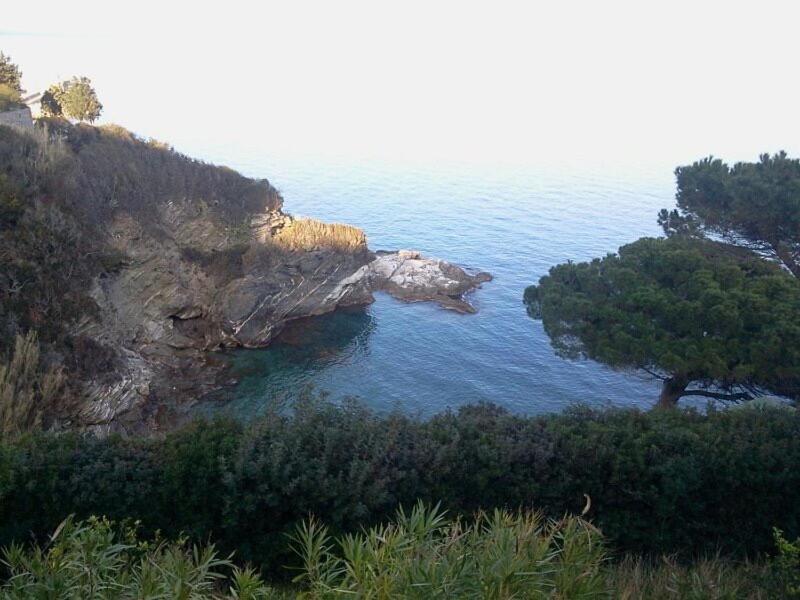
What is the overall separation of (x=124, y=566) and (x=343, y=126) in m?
90.6

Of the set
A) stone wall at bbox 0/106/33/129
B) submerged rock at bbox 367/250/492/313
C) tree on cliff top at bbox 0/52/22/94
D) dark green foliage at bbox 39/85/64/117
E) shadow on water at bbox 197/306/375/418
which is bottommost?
shadow on water at bbox 197/306/375/418

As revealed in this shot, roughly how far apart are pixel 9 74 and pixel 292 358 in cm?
2048

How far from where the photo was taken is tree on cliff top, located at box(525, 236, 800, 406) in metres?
13.1

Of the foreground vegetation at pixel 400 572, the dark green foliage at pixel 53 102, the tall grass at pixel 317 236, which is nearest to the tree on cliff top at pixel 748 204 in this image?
the foreground vegetation at pixel 400 572

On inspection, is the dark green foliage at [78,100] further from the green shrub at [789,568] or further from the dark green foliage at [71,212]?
the green shrub at [789,568]

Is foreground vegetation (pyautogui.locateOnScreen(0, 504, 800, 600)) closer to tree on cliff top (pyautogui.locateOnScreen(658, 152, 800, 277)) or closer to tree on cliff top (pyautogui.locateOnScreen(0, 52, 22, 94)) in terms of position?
tree on cliff top (pyautogui.locateOnScreen(658, 152, 800, 277))

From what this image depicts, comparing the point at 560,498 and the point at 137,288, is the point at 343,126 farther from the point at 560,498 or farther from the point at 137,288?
the point at 560,498

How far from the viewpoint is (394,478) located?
387 inches

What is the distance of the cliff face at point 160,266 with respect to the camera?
2188 centimetres

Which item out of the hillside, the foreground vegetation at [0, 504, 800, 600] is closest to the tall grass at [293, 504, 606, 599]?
the foreground vegetation at [0, 504, 800, 600]

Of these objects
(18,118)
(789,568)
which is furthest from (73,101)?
(789,568)

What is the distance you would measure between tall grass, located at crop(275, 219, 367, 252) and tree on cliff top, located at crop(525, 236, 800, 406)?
59.8 ft

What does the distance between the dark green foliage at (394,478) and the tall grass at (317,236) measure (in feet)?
72.0

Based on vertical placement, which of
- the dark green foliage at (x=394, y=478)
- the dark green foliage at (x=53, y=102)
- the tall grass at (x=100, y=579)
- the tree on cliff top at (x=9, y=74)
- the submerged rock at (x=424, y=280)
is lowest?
the submerged rock at (x=424, y=280)
